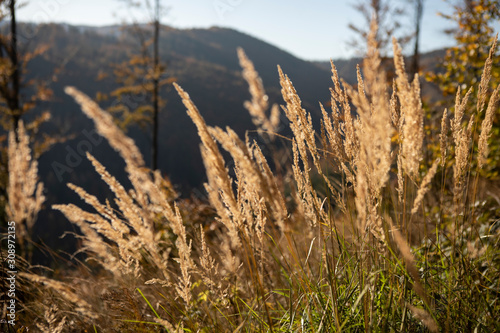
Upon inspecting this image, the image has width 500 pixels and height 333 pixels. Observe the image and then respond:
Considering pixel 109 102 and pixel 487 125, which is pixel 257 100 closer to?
pixel 487 125

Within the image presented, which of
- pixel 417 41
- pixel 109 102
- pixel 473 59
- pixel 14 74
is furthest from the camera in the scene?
pixel 109 102

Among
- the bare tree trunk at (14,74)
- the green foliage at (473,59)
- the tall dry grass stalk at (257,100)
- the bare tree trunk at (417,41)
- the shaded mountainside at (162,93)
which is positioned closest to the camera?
the tall dry grass stalk at (257,100)

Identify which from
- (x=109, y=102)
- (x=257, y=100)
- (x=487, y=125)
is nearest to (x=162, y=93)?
(x=109, y=102)

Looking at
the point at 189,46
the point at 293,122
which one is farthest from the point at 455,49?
the point at 189,46

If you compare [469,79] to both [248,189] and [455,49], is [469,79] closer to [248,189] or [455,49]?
[455,49]

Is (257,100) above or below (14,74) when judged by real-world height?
below

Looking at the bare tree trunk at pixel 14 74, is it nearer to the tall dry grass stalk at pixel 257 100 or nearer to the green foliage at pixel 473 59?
the tall dry grass stalk at pixel 257 100

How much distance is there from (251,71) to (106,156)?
37.3 meters

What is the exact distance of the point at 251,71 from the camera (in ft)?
4.57

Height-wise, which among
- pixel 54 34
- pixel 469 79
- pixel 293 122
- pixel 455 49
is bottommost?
pixel 293 122

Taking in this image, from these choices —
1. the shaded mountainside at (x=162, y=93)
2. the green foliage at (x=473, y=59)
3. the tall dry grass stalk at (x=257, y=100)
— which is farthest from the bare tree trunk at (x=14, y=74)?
the shaded mountainside at (x=162, y=93)

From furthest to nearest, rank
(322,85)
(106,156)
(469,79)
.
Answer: (322,85)
(106,156)
(469,79)

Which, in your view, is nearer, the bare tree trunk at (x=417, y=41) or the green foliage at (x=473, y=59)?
the green foliage at (x=473, y=59)

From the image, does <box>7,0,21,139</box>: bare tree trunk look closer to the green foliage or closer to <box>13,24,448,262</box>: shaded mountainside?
the green foliage
